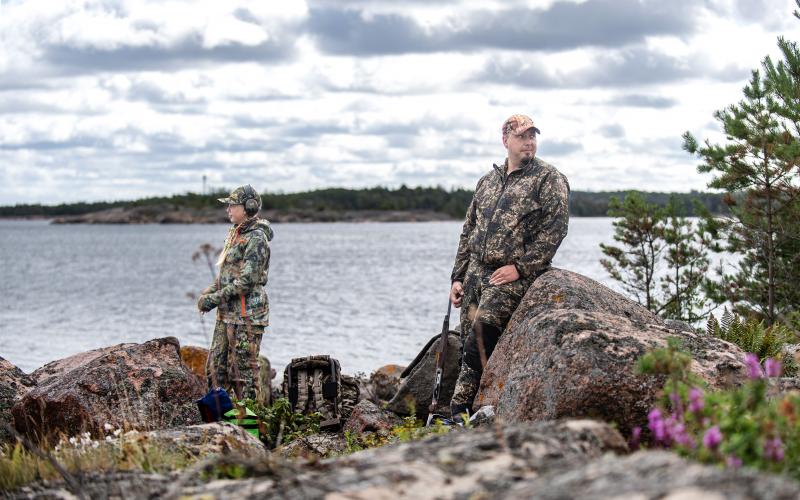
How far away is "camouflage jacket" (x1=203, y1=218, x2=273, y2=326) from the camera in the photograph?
9617 millimetres

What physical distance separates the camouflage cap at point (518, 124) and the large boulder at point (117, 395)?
4.07 meters

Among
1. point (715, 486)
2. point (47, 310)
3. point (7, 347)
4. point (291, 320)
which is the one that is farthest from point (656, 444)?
point (47, 310)

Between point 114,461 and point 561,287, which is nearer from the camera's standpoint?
point 114,461

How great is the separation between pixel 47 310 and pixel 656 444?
125 ft

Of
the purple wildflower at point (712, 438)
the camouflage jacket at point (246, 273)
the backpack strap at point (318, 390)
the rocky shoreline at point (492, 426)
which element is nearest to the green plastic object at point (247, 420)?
the rocky shoreline at point (492, 426)

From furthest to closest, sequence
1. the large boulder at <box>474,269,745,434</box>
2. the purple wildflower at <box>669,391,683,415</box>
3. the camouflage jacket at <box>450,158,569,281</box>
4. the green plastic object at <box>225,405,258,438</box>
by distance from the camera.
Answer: the green plastic object at <box>225,405,258,438</box>
the camouflage jacket at <box>450,158,569,281</box>
the large boulder at <box>474,269,745,434</box>
the purple wildflower at <box>669,391,683,415</box>

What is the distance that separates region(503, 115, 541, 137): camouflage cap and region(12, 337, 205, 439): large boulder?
13.3ft

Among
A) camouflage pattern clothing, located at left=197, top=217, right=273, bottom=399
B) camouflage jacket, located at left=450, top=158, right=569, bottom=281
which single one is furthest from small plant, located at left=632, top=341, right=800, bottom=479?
camouflage pattern clothing, located at left=197, top=217, right=273, bottom=399

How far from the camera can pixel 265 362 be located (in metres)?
11.4

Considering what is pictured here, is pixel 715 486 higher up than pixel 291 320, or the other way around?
pixel 715 486

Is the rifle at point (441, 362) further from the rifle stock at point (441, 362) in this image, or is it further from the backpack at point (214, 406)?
the backpack at point (214, 406)

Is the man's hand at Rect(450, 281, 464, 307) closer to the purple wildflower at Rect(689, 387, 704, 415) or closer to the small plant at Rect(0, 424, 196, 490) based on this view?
the small plant at Rect(0, 424, 196, 490)

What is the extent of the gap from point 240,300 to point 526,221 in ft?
10.4

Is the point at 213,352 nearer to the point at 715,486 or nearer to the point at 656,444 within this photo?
the point at 656,444
